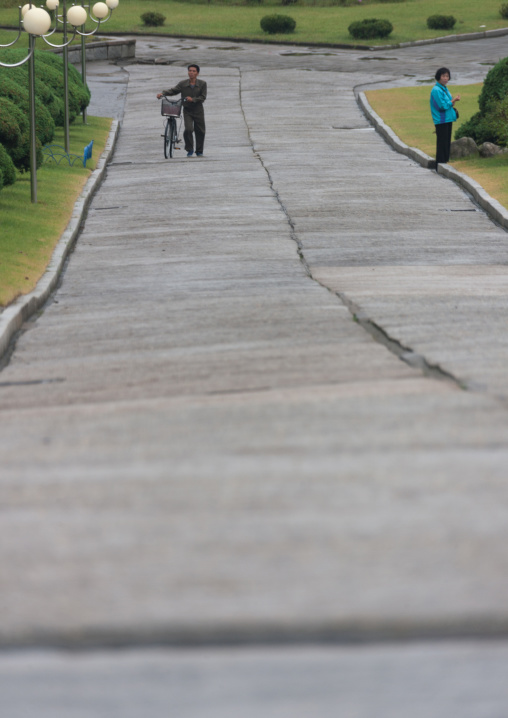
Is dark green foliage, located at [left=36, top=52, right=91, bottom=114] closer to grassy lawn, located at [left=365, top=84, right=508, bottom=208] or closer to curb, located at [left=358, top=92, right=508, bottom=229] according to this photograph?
curb, located at [left=358, top=92, right=508, bottom=229]

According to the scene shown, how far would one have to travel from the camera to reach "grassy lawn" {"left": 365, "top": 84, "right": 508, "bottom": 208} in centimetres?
1927

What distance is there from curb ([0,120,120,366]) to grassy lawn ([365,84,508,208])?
7662 mm

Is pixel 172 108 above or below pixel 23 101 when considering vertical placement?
below

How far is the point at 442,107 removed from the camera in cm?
2031

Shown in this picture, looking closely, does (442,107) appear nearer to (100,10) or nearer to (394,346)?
(100,10)

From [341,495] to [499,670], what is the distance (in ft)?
4.17

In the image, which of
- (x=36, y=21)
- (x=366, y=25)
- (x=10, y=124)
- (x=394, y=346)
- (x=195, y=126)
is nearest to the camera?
(x=394, y=346)

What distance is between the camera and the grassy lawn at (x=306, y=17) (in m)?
55.2

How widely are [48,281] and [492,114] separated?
558 inches

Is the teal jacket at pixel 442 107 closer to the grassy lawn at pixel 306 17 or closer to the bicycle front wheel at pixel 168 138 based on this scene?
the bicycle front wheel at pixel 168 138

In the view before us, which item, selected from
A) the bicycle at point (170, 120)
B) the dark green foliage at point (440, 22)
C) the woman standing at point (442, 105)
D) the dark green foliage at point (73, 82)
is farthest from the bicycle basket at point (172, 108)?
the dark green foliage at point (440, 22)

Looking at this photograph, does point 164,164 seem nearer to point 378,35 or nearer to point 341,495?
point 341,495

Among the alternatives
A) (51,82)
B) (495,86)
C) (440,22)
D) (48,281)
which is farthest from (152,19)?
(48,281)

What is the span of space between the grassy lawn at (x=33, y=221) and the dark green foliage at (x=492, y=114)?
931cm
